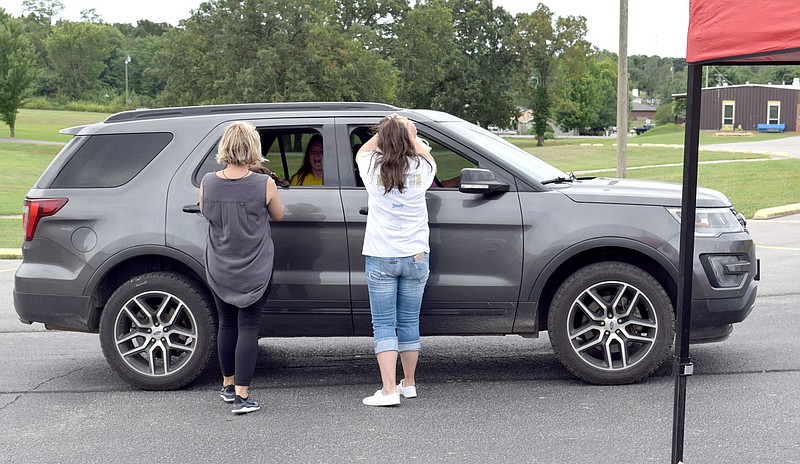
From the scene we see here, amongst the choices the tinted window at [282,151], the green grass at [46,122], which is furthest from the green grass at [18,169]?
the tinted window at [282,151]

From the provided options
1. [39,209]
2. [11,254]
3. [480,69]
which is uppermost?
[480,69]

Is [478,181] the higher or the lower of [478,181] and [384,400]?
the higher

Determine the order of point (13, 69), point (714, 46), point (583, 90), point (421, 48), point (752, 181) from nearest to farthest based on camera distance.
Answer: point (714, 46)
point (752, 181)
point (13, 69)
point (421, 48)
point (583, 90)

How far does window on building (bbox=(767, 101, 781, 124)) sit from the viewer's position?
8275cm

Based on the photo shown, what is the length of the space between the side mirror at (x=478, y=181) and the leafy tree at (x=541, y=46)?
77.8 meters

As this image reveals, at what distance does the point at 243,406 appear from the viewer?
588 cm

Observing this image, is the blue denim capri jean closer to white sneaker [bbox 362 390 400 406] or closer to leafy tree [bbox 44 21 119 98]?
white sneaker [bbox 362 390 400 406]

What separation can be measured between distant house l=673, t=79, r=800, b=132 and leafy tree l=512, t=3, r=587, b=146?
12603 millimetres

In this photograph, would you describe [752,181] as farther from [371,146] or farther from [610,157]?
[610,157]

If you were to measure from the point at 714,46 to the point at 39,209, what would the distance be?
15.1ft

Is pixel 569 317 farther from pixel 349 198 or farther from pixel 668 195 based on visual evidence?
pixel 349 198

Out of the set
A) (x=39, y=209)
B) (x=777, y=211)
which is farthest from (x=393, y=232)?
(x=777, y=211)

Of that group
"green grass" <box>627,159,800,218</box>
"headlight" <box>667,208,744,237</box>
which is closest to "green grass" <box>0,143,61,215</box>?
"headlight" <box>667,208,744,237</box>

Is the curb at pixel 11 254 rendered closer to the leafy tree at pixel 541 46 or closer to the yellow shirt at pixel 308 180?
the yellow shirt at pixel 308 180
